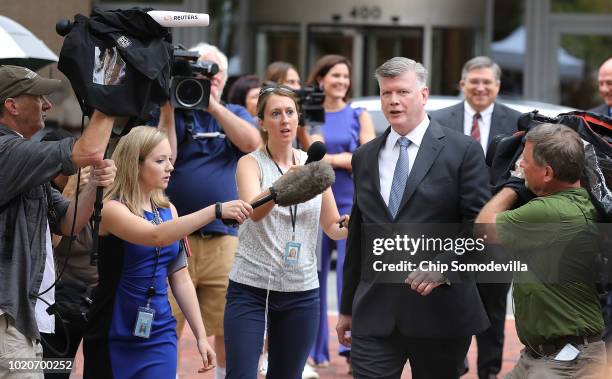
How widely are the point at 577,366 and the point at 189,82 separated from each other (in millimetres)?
3063

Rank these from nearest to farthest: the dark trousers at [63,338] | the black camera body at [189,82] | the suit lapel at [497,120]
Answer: the dark trousers at [63,338] → the black camera body at [189,82] → the suit lapel at [497,120]

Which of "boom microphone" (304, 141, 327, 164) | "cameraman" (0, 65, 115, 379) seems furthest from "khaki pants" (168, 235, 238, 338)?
"cameraman" (0, 65, 115, 379)

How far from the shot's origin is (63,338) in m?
6.09

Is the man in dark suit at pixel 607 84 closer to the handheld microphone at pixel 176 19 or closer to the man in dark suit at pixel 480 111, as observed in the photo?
the man in dark suit at pixel 480 111

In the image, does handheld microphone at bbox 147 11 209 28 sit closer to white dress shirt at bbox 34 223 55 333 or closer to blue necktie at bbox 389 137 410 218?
white dress shirt at bbox 34 223 55 333

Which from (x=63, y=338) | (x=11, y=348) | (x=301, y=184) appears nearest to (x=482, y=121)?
(x=301, y=184)

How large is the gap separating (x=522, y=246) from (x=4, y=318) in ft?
7.42

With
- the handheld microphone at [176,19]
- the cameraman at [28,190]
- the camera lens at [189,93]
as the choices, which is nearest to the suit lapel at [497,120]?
the camera lens at [189,93]

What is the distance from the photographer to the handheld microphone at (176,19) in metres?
4.53

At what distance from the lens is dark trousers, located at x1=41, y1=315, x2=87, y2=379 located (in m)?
5.96

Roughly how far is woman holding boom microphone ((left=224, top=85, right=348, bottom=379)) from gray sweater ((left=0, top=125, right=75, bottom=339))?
1359 millimetres

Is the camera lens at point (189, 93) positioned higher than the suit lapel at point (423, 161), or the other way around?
the camera lens at point (189, 93)

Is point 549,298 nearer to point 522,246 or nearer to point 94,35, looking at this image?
point 522,246

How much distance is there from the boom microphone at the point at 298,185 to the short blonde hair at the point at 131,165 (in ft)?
2.03
